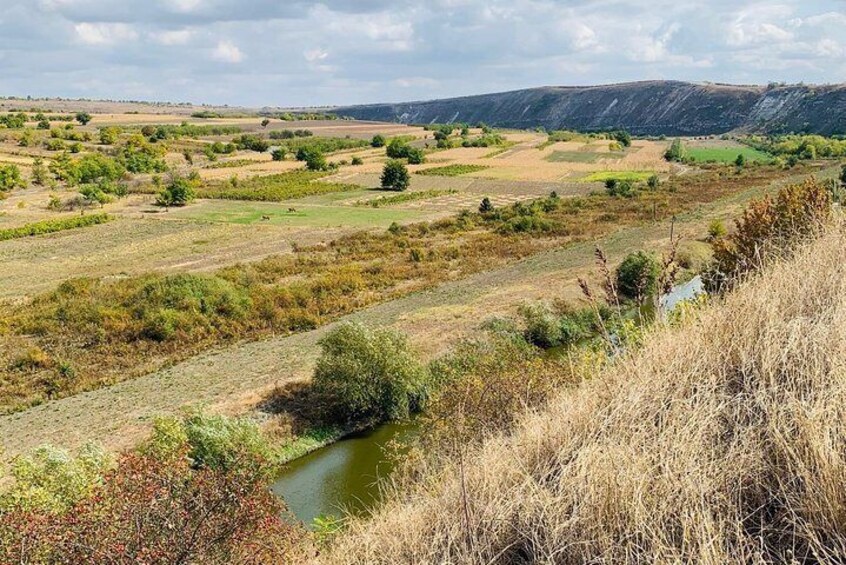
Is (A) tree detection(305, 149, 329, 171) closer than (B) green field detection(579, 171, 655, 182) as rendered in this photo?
No

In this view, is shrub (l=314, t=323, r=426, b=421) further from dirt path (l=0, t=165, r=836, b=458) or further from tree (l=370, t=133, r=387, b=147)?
tree (l=370, t=133, r=387, b=147)

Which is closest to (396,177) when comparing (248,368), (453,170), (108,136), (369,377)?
(453,170)

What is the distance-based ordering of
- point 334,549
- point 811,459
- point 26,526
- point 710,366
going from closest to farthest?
point 811,459 → point 710,366 → point 334,549 → point 26,526

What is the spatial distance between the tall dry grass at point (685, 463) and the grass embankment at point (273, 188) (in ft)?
276

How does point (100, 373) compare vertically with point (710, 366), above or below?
below

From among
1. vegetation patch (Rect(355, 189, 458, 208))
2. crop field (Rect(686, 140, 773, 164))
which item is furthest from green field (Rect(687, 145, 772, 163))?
vegetation patch (Rect(355, 189, 458, 208))

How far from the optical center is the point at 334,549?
253 inches

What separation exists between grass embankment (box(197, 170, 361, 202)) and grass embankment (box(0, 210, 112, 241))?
1941cm

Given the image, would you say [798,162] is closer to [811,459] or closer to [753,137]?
[753,137]

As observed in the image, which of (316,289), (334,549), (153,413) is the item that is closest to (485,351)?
(153,413)

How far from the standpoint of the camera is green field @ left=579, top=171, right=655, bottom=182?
93000 mm

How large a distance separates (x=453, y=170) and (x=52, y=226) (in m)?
62.1

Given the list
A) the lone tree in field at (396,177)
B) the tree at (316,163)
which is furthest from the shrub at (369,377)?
the tree at (316,163)

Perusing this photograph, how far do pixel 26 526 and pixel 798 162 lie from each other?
12086 cm
